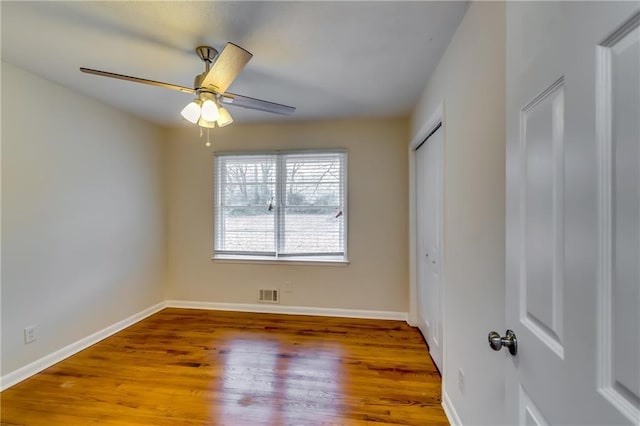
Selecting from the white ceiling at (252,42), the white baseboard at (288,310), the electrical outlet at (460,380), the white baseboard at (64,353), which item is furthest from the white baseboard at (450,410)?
the white baseboard at (64,353)

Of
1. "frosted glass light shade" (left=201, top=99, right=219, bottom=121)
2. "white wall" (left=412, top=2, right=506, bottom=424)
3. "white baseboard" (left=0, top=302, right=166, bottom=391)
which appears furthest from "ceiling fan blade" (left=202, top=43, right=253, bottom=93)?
"white baseboard" (left=0, top=302, right=166, bottom=391)

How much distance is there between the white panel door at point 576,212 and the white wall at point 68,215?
3.12 metres

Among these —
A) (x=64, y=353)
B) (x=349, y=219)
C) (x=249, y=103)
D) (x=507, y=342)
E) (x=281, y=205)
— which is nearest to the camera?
(x=507, y=342)

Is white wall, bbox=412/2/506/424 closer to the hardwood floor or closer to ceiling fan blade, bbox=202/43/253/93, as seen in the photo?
the hardwood floor

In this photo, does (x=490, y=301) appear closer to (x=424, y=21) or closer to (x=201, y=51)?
(x=424, y=21)

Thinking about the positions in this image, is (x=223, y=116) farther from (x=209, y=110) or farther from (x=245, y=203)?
(x=245, y=203)

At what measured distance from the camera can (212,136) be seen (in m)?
3.57

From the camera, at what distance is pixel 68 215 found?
2.45 meters

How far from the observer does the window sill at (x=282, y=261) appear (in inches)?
131

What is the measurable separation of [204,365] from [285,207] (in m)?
1.84

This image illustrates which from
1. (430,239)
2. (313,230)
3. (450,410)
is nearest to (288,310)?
(313,230)

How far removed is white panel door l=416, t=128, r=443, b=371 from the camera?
2.25 m

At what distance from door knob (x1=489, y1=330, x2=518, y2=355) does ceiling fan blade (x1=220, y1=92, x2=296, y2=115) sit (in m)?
1.95

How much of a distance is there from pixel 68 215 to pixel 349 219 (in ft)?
9.03
